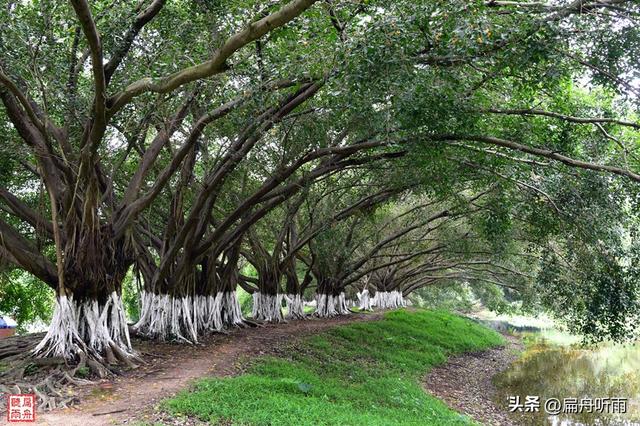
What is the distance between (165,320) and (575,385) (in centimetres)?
1082

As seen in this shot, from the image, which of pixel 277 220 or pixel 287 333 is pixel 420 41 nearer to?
pixel 287 333

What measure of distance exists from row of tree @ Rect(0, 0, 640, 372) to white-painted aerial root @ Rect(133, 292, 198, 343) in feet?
0.15

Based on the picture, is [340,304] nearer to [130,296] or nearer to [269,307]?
[269,307]

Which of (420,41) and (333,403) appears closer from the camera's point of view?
(420,41)

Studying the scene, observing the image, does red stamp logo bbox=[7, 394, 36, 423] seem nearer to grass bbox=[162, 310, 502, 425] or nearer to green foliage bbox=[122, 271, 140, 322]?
grass bbox=[162, 310, 502, 425]

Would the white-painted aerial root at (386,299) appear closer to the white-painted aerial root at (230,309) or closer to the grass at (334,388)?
the grass at (334,388)

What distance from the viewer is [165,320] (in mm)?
11828

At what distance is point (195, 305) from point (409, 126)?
26.8ft

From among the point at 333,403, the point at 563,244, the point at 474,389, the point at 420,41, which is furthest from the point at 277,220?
the point at 420,41

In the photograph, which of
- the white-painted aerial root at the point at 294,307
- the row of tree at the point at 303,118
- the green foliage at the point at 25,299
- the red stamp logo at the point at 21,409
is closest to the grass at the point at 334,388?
the red stamp logo at the point at 21,409

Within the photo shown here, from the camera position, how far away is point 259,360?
391 inches

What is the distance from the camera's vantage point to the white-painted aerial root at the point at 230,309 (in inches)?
580

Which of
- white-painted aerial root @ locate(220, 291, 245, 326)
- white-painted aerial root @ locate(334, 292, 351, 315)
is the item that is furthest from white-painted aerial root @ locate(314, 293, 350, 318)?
white-painted aerial root @ locate(220, 291, 245, 326)

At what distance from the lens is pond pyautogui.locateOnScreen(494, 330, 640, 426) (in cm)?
1086
